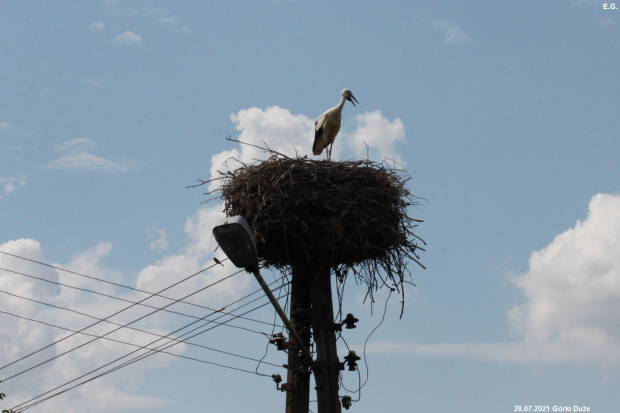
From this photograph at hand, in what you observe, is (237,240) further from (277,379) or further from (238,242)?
(277,379)

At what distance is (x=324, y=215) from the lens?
7.45 m

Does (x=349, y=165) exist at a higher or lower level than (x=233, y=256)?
higher

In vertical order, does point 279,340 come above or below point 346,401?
above

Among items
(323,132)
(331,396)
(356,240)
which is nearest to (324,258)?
(356,240)

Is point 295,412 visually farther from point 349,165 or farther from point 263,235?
point 349,165

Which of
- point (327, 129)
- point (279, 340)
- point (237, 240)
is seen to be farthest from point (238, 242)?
point (327, 129)

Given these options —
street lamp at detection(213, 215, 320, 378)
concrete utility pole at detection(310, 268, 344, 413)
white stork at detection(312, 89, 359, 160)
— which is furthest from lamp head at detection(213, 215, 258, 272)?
white stork at detection(312, 89, 359, 160)

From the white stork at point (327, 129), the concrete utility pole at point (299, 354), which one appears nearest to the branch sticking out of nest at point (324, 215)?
the concrete utility pole at point (299, 354)

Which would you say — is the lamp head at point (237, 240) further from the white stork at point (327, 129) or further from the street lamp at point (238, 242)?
the white stork at point (327, 129)

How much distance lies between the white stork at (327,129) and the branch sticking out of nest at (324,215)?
7.95 feet

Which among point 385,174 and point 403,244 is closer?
point 403,244

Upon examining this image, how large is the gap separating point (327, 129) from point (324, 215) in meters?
3.14

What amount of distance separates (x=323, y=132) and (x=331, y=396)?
4.51 metres

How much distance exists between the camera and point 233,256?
5570 millimetres
